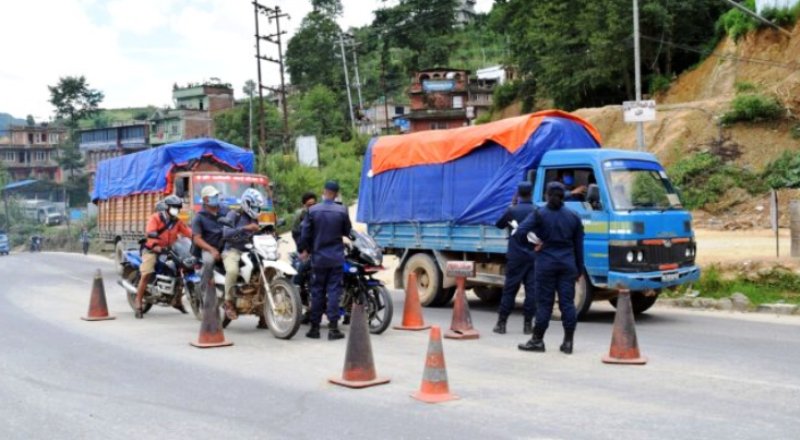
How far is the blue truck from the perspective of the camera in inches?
414

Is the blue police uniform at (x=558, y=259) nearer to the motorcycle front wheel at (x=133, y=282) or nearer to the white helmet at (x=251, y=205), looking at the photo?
the white helmet at (x=251, y=205)

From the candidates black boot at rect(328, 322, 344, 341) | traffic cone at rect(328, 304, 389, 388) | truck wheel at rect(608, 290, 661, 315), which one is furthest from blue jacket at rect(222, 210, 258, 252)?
truck wheel at rect(608, 290, 661, 315)

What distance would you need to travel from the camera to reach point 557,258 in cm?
809

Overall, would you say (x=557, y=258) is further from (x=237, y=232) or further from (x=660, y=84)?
(x=660, y=84)

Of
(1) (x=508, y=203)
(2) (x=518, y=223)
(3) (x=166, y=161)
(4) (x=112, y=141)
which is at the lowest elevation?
(2) (x=518, y=223)

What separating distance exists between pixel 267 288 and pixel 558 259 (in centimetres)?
367

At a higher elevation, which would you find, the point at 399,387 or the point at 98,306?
the point at 98,306

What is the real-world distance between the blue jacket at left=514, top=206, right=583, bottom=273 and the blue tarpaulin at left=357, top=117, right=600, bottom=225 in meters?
3.79

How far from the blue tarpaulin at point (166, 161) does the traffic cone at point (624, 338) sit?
15044 millimetres

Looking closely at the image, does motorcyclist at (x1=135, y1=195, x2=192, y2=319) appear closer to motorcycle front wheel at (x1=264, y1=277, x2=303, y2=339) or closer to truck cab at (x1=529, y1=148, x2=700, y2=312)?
motorcycle front wheel at (x1=264, y1=277, x2=303, y2=339)

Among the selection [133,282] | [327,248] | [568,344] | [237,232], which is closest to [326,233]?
[327,248]

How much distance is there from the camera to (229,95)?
289 feet

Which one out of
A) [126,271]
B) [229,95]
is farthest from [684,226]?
[229,95]

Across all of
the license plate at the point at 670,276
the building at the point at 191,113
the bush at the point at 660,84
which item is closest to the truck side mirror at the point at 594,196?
the license plate at the point at 670,276
